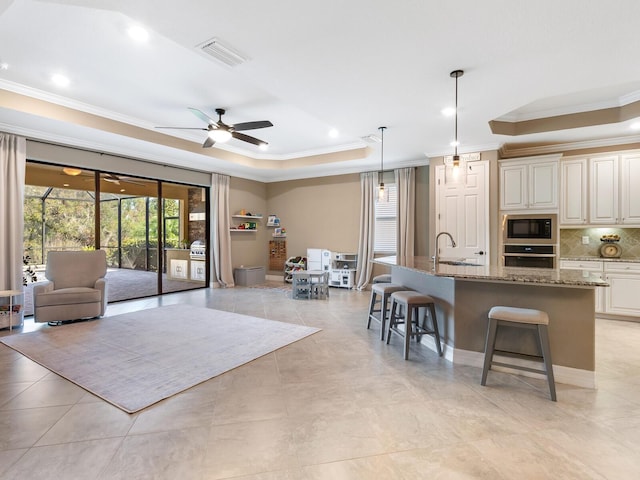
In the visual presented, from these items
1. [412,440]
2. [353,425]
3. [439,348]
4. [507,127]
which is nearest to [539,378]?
[439,348]

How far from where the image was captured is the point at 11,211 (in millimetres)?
4488

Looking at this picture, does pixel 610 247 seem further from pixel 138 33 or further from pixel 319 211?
pixel 138 33

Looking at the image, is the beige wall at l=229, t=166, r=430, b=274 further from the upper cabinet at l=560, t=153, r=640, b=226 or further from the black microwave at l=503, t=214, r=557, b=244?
the upper cabinet at l=560, t=153, r=640, b=226

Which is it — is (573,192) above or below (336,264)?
above

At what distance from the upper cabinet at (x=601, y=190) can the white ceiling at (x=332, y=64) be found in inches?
16.2

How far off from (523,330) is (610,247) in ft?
11.2

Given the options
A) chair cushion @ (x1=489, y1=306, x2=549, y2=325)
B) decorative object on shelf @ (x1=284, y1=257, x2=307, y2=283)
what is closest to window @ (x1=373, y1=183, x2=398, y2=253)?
decorative object on shelf @ (x1=284, y1=257, x2=307, y2=283)

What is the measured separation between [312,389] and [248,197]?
252 inches

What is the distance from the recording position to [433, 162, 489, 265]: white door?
5250 millimetres

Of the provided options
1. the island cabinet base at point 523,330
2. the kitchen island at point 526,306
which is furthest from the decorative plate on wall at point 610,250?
the island cabinet base at point 523,330

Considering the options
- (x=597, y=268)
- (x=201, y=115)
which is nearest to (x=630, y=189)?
(x=597, y=268)

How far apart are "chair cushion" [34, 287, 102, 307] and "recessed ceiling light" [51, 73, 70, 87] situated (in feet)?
8.64

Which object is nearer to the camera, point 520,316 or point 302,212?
point 520,316

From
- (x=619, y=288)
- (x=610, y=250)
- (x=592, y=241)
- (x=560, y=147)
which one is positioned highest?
(x=560, y=147)
